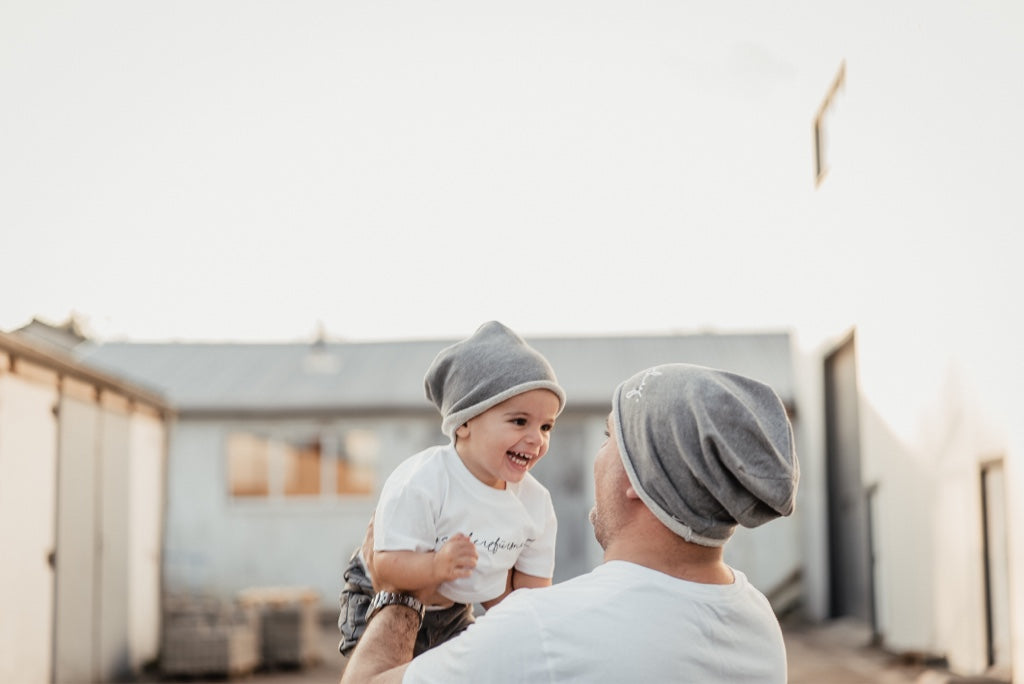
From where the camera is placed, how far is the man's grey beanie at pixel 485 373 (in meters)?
2.64

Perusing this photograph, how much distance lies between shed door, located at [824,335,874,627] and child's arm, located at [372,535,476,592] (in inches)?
453

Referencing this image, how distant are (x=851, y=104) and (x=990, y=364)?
497 centimetres

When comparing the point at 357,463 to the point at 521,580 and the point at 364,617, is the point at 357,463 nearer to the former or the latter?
the point at 521,580

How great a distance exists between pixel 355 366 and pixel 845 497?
9039 millimetres

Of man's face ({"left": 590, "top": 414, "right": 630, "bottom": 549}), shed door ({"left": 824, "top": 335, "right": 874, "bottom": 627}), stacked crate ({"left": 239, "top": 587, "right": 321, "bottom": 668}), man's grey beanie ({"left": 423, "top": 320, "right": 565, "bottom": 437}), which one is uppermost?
man's grey beanie ({"left": 423, "top": 320, "right": 565, "bottom": 437})

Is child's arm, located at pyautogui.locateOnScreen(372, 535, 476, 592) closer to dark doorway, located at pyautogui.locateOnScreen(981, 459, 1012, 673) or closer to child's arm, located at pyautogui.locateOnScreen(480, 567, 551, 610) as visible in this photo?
child's arm, located at pyautogui.locateOnScreen(480, 567, 551, 610)

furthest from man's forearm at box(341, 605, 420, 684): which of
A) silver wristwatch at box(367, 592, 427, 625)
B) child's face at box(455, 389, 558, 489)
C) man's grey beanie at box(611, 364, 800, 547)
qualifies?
child's face at box(455, 389, 558, 489)

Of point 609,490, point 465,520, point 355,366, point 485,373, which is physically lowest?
point 465,520

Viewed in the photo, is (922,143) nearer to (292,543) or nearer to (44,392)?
(44,392)

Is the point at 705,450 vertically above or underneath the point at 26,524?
above

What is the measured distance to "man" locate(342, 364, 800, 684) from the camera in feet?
5.17

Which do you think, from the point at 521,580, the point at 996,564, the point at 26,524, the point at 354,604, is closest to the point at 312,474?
the point at 26,524

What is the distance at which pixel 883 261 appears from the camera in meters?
11.2

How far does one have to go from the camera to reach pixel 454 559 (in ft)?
7.63
